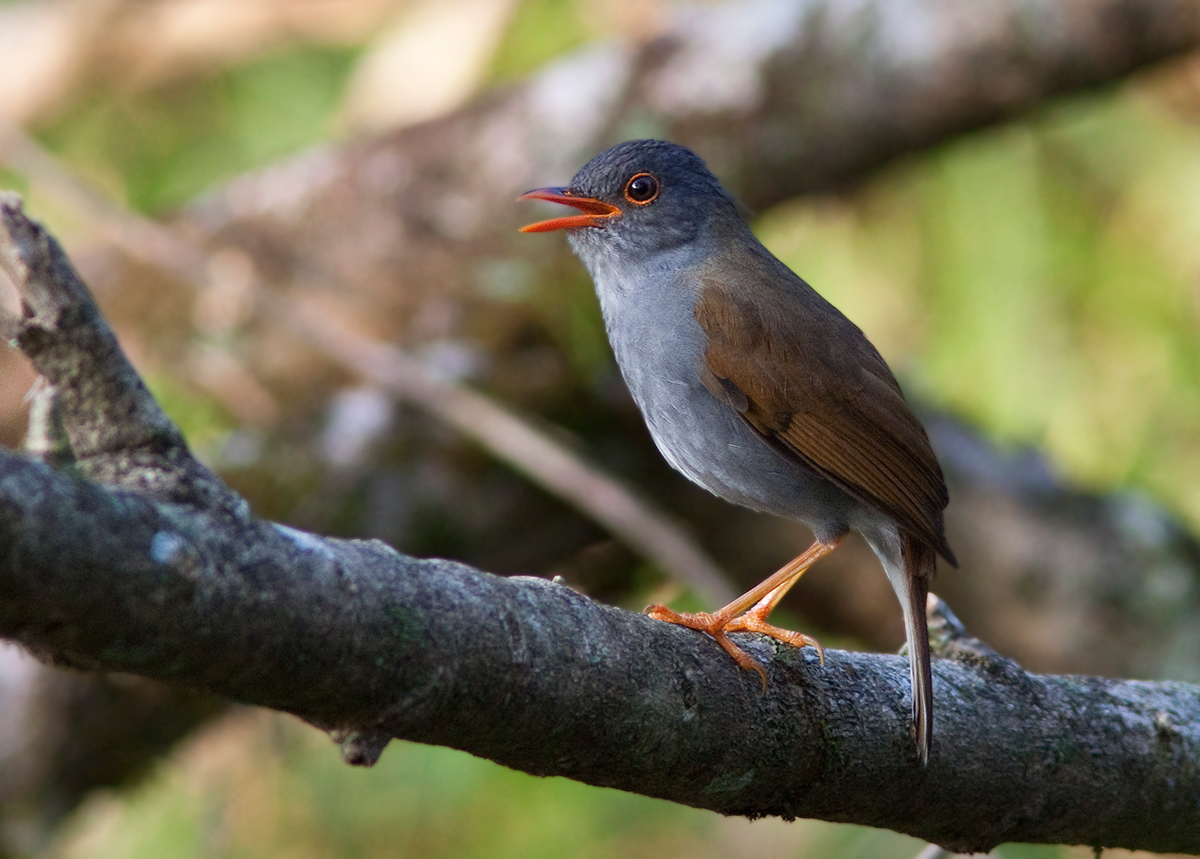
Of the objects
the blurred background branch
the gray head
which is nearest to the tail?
the gray head

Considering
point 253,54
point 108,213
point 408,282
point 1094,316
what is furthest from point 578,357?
point 253,54

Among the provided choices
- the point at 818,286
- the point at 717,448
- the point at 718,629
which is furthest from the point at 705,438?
the point at 818,286

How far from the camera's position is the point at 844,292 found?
6.85 meters

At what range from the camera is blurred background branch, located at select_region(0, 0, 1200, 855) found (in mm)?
5867

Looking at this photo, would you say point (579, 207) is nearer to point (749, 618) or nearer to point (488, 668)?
point (749, 618)

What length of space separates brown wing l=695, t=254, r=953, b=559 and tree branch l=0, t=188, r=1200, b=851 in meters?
0.53

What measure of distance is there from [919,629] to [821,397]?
0.88m

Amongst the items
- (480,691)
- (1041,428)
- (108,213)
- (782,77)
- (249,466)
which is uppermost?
(782,77)

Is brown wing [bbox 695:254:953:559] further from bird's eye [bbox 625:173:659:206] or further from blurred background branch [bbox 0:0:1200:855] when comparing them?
blurred background branch [bbox 0:0:1200:855]

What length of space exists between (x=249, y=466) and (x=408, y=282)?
4.52 ft

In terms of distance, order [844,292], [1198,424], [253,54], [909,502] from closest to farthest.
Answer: [909,502], [1198,424], [844,292], [253,54]

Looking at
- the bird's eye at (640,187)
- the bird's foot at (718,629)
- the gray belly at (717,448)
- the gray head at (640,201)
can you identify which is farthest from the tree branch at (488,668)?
the bird's eye at (640,187)

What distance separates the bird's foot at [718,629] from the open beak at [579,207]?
1.50 meters

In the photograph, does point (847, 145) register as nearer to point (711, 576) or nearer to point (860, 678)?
point (711, 576)
